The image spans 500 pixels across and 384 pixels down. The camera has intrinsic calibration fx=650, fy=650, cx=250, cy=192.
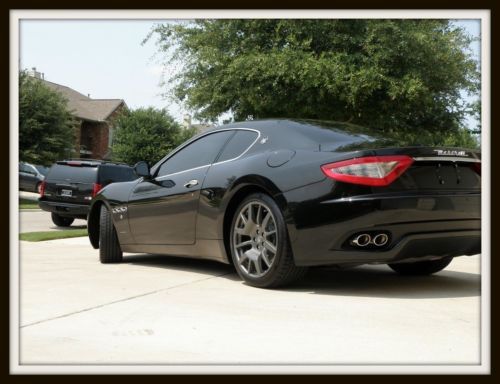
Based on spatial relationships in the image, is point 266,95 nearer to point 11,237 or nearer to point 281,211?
point 281,211

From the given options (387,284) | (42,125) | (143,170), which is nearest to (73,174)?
(143,170)

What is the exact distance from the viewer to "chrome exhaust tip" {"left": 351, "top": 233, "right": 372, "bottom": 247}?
4.52 metres

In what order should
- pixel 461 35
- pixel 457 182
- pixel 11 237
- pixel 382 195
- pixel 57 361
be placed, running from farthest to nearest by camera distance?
pixel 461 35, pixel 457 182, pixel 382 195, pixel 11 237, pixel 57 361

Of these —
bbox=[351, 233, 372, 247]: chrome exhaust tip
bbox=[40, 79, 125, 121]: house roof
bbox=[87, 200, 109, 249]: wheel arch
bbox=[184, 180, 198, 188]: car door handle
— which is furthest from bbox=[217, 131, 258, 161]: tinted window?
bbox=[40, 79, 125, 121]: house roof

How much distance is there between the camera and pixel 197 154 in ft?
20.1

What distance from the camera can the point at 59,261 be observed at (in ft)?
23.3

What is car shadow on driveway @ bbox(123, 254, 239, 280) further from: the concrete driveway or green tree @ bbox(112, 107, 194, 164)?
green tree @ bbox(112, 107, 194, 164)

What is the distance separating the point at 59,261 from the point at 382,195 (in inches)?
160

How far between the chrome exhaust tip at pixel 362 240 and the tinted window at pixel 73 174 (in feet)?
35.4

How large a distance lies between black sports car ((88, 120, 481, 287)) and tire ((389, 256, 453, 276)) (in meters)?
0.01

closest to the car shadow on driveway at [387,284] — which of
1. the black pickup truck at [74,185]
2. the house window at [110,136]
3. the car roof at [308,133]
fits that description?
the car roof at [308,133]

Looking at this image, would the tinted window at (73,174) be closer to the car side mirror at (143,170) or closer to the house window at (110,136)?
the car side mirror at (143,170)

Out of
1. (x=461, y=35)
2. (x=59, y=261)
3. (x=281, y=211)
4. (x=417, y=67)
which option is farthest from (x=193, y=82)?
(x=281, y=211)

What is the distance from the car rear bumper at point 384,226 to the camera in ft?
14.6
